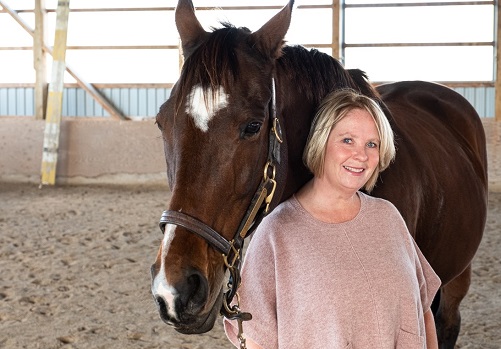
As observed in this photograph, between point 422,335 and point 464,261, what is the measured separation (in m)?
1.39

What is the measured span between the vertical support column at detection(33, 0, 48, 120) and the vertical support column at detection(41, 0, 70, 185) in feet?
1.55

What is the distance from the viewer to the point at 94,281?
13.4ft

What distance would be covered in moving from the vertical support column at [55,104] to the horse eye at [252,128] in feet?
23.2

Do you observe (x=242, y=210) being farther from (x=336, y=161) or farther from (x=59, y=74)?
(x=59, y=74)

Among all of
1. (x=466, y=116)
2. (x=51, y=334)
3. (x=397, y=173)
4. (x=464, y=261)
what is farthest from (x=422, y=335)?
(x=51, y=334)

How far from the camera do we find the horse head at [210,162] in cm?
127

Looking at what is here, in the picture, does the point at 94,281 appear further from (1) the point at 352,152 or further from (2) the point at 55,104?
(2) the point at 55,104

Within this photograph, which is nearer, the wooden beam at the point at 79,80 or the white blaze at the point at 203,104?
the white blaze at the point at 203,104

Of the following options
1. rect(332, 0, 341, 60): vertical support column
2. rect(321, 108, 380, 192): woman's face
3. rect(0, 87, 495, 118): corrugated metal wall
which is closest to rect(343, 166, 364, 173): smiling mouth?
rect(321, 108, 380, 192): woman's face

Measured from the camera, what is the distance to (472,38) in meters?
8.86

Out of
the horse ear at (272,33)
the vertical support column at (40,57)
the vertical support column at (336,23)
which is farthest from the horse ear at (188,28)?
the vertical support column at (40,57)

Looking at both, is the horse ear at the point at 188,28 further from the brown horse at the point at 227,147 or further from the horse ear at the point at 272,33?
the horse ear at the point at 272,33

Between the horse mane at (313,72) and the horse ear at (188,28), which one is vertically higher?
the horse ear at (188,28)

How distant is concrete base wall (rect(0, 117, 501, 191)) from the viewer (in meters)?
8.11
